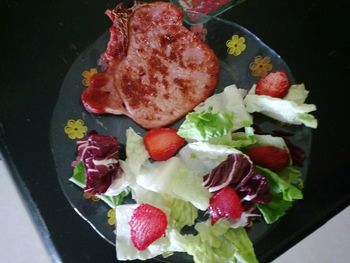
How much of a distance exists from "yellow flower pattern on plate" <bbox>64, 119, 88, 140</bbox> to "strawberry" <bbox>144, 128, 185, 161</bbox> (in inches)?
5.6

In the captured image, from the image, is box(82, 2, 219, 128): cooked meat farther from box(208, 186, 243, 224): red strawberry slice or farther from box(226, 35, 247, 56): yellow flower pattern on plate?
box(208, 186, 243, 224): red strawberry slice

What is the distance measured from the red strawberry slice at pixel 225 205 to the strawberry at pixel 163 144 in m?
0.14

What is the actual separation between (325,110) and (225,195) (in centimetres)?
36

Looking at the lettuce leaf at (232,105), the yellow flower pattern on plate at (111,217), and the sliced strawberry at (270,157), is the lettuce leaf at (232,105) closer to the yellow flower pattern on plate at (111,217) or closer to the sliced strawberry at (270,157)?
the sliced strawberry at (270,157)

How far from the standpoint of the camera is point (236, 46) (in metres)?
1.11

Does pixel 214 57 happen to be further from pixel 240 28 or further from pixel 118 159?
pixel 118 159

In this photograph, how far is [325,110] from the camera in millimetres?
1124

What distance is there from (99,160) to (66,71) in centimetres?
29

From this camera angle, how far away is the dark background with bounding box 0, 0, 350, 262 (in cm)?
103

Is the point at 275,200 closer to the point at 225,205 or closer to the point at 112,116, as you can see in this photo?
the point at 225,205

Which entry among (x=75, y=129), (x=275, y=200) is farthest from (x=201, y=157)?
(x=75, y=129)

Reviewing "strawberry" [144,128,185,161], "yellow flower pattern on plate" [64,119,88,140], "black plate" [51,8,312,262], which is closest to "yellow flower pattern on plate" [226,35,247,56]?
"black plate" [51,8,312,262]

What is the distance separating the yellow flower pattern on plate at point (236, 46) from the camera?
1.11 meters

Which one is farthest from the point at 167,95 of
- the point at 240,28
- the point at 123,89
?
the point at 240,28
